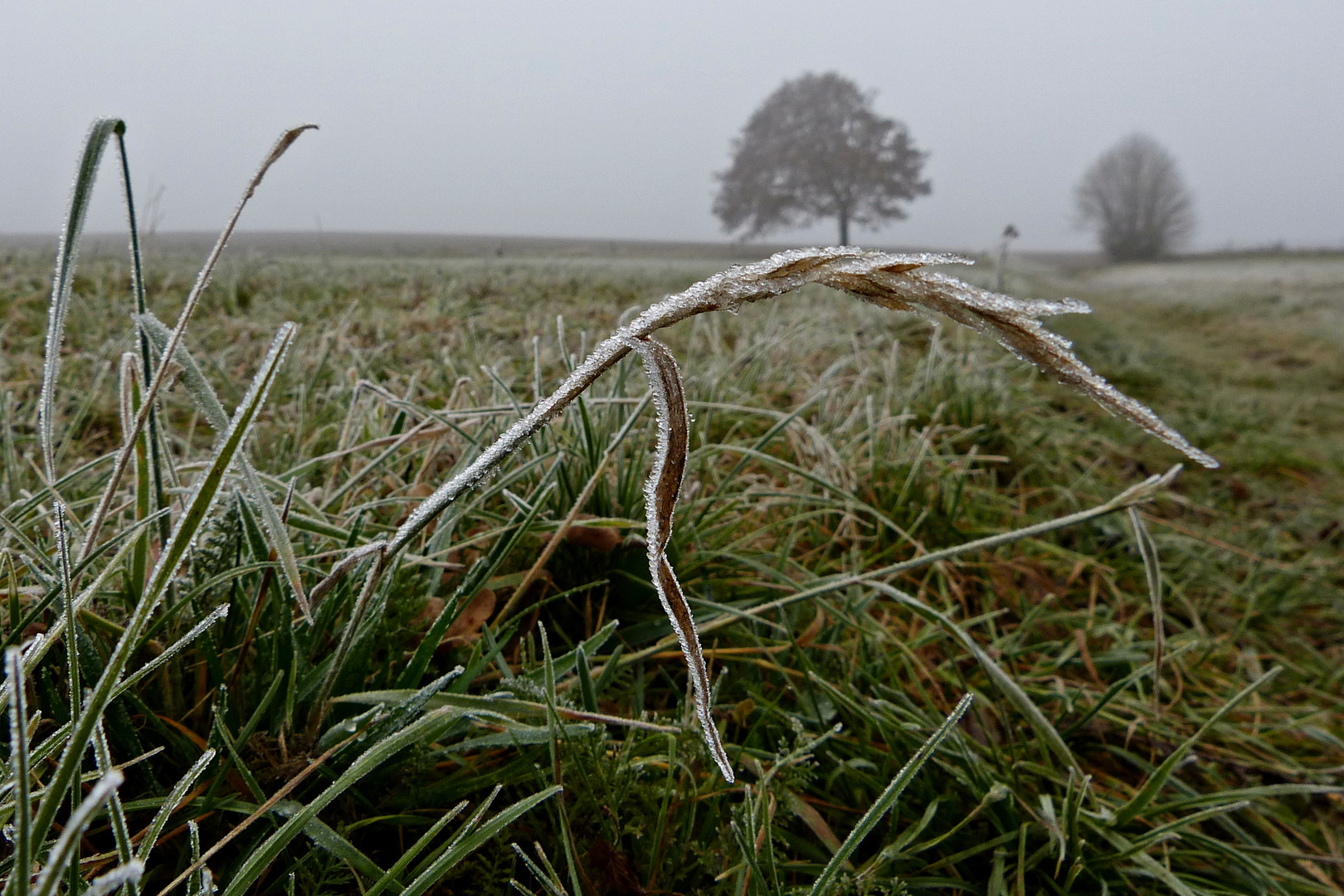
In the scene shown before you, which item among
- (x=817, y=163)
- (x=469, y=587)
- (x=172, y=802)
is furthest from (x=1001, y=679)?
(x=817, y=163)

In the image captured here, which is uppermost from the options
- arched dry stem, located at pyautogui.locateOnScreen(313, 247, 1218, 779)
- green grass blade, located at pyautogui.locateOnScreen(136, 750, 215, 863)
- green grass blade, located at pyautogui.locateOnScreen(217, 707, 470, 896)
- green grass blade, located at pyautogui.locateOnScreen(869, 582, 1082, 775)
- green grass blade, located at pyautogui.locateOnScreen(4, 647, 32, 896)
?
arched dry stem, located at pyautogui.locateOnScreen(313, 247, 1218, 779)

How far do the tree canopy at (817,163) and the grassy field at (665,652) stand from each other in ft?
80.5

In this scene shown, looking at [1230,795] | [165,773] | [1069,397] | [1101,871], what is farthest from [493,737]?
[1069,397]

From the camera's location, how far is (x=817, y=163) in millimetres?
26609

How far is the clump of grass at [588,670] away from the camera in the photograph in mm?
658

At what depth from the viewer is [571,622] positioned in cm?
143

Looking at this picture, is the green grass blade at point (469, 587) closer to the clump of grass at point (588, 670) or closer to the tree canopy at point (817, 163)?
the clump of grass at point (588, 670)

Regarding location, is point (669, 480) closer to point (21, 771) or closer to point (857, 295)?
point (857, 295)

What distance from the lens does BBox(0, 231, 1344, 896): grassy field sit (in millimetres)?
897

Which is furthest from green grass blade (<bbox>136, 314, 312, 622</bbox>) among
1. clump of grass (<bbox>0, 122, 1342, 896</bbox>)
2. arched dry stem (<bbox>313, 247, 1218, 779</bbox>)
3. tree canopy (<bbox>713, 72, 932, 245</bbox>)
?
tree canopy (<bbox>713, 72, 932, 245</bbox>)

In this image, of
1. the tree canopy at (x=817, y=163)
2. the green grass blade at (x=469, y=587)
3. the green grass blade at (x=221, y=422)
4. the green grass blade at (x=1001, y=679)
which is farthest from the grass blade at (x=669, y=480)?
the tree canopy at (x=817, y=163)

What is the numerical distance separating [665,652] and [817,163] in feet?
90.9

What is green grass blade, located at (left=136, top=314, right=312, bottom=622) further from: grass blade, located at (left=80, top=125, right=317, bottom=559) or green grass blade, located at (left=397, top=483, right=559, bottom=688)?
green grass blade, located at (left=397, top=483, right=559, bottom=688)

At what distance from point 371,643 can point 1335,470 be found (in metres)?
4.94
